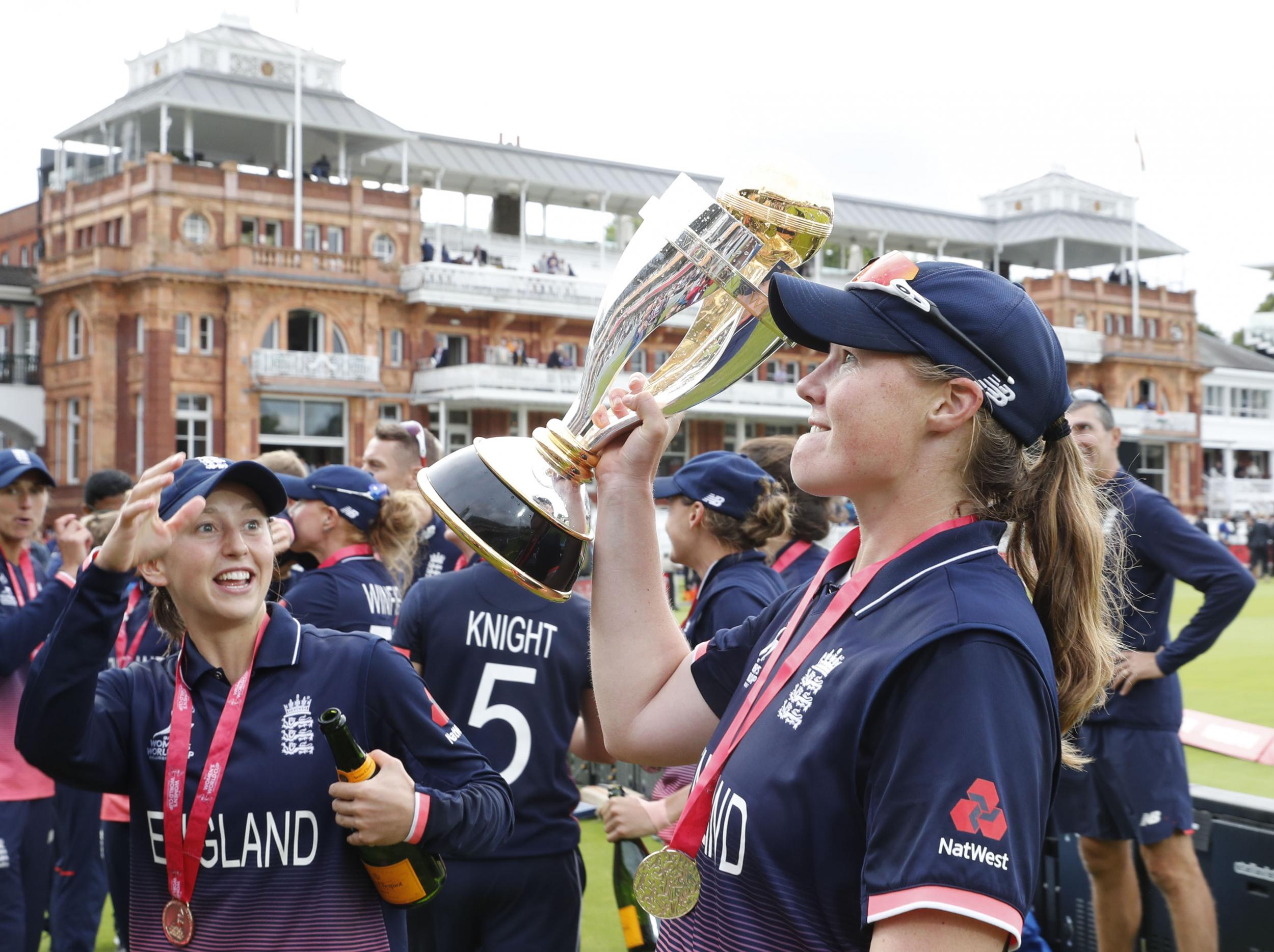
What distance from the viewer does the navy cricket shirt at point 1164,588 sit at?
4730 millimetres

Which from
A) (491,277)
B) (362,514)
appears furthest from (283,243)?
(362,514)

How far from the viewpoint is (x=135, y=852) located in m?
2.78

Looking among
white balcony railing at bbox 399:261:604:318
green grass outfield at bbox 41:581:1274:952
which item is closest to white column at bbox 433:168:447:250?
white balcony railing at bbox 399:261:604:318

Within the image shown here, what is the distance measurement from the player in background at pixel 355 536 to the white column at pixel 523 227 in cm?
4022

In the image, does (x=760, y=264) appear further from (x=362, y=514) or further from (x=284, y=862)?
(x=362, y=514)

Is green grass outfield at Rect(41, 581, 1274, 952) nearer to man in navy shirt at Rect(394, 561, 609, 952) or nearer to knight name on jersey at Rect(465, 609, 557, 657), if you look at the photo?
man in navy shirt at Rect(394, 561, 609, 952)

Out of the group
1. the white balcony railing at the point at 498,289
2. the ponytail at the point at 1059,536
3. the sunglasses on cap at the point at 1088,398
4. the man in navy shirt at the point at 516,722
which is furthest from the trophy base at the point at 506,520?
the white balcony railing at the point at 498,289

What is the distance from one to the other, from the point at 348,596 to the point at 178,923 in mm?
2531

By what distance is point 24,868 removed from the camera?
185 inches

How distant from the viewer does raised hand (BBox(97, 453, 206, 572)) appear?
245cm

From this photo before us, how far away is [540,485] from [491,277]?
40138mm

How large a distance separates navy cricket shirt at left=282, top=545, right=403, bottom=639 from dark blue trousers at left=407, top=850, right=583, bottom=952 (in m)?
1.22

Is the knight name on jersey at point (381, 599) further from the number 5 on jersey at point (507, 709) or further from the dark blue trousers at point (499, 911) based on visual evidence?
the dark blue trousers at point (499, 911)

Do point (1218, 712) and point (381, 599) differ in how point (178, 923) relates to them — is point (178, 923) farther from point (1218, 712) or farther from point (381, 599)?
point (1218, 712)
